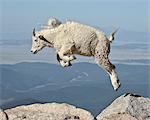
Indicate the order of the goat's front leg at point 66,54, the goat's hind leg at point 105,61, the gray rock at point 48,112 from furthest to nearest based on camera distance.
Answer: the goat's hind leg at point 105,61 → the goat's front leg at point 66,54 → the gray rock at point 48,112

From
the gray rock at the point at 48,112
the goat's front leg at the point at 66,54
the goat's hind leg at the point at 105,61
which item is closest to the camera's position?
the gray rock at the point at 48,112

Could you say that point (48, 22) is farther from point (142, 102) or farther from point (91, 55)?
point (142, 102)

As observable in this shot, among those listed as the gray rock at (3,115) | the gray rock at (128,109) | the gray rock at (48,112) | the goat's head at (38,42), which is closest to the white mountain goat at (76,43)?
the goat's head at (38,42)

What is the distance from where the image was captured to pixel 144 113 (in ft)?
25.7

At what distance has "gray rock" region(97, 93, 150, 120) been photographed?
7715mm

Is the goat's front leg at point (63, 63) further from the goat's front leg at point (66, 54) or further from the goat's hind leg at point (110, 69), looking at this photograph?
the goat's hind leg at point (110, 69)

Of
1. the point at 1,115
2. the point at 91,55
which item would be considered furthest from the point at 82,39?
the point at 1,115

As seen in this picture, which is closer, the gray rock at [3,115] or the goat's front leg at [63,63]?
the gray rock at [3,115]

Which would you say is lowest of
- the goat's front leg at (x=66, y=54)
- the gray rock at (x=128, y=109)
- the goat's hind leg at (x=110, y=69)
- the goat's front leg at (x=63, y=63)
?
the gray rock at (x=128, y=109)

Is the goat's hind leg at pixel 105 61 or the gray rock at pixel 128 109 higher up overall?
the goat's hind leg at pixel 105 61

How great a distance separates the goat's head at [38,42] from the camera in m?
7.88

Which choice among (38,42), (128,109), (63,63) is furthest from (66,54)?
(128,109)

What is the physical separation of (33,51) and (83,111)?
41.5 inches

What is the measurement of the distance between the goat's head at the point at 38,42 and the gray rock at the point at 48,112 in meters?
0.73
